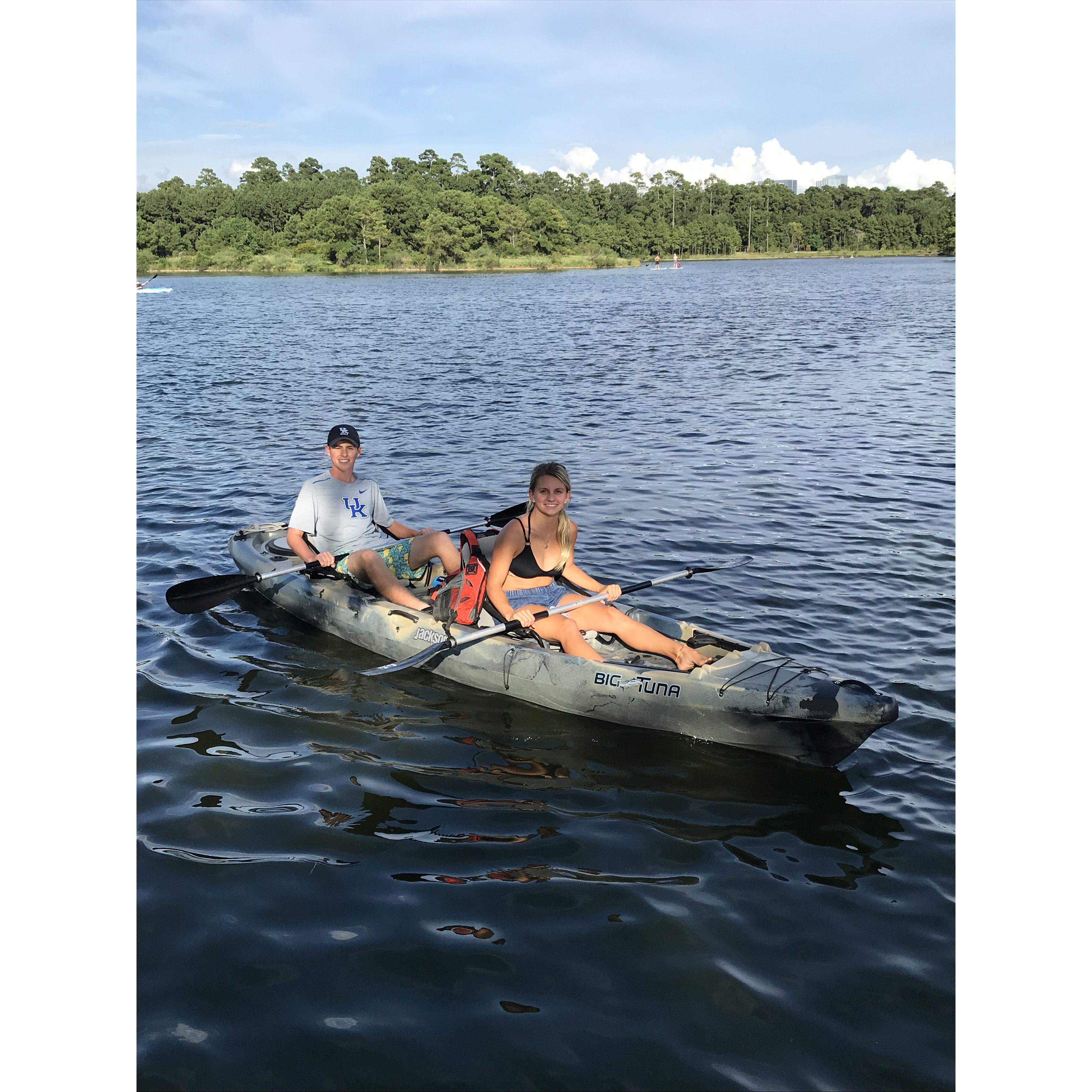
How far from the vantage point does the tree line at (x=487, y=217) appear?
7162 cm

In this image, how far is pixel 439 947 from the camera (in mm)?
3611

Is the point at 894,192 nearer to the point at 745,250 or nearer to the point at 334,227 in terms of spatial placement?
the point at 745,250

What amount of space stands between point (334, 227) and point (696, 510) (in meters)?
68.8

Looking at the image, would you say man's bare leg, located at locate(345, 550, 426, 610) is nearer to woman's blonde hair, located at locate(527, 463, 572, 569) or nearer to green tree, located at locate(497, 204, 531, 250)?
woman's blonde hair, located at locate(527, 463, 572, 569)

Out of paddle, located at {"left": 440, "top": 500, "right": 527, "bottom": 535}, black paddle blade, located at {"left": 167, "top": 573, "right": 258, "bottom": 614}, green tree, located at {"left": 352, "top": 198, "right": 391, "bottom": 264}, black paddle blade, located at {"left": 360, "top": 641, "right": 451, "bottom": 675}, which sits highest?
green tree, located at {"left": 352, "top": 198, "right": 391, "bottom": 264}

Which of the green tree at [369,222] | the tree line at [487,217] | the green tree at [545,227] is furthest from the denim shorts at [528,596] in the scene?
the green tree at [545,227]

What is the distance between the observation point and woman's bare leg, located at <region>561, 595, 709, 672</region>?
18.0 feet

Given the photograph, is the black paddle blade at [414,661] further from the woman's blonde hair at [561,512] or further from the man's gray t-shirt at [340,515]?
the man's gray t-shirt at [340,515]

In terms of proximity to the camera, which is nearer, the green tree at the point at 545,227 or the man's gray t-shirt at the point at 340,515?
the man's gray t-shirt at the point at 340,515

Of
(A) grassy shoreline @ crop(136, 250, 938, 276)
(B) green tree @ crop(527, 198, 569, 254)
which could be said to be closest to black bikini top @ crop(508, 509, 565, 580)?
(A) grassy shoreline @ crop(136, 250, 938, 276)

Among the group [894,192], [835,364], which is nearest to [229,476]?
[835,364]

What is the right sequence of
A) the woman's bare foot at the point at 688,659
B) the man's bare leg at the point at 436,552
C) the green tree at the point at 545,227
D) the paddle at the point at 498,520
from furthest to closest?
1. the green tree at the point at 545,227
2. the paddle at the point at 498,520
3. the man's bare leg at the point at 436,552
4. the woman's bare foot at the point at 688,659

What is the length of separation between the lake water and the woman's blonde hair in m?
1.01

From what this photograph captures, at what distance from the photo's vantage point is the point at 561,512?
5695mm
